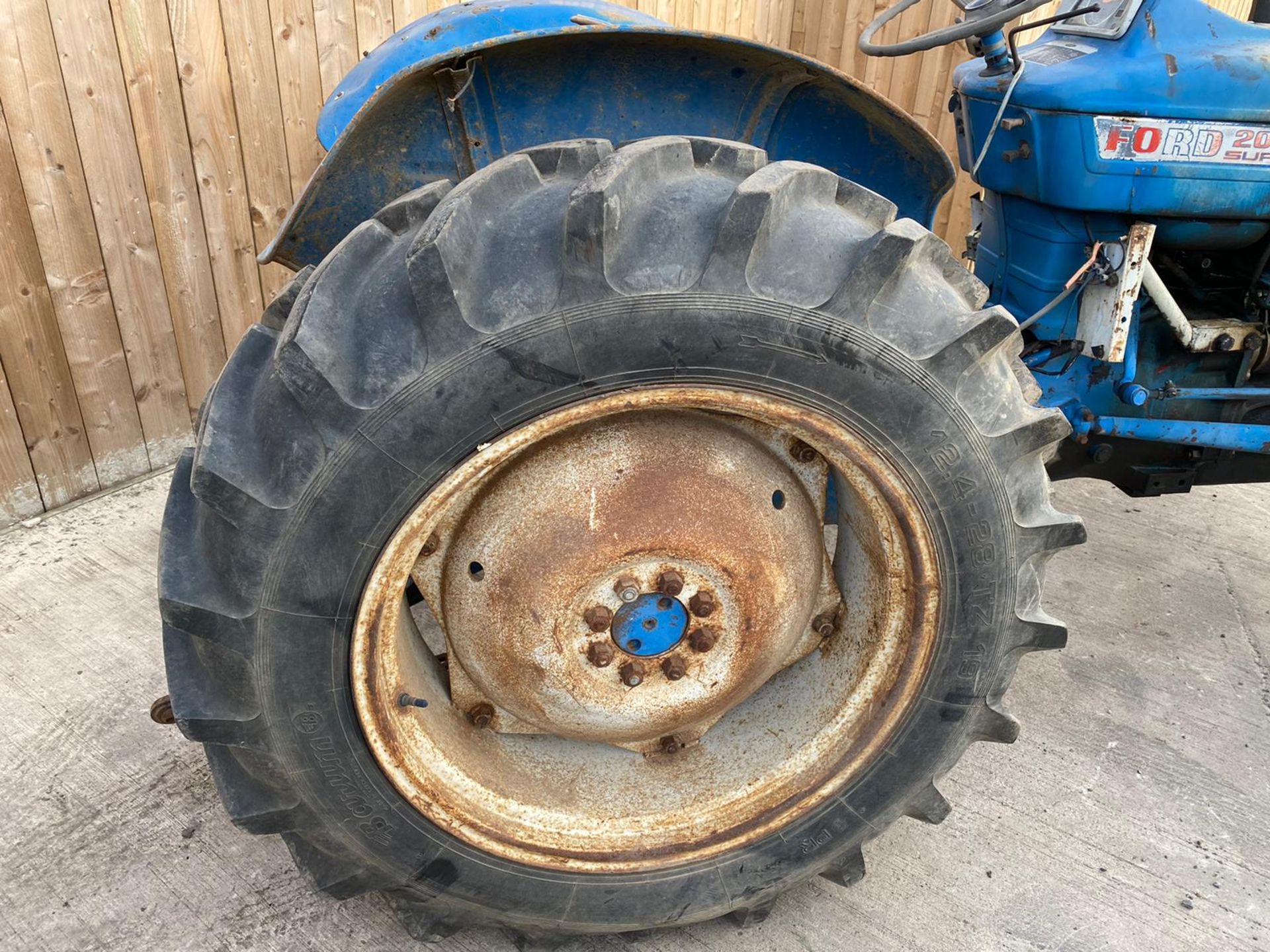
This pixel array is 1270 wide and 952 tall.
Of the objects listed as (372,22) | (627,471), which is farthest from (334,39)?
(627,471)

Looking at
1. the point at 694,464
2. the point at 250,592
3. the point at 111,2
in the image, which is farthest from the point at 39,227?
the point at 694,464

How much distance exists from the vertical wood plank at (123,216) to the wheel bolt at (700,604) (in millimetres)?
2472

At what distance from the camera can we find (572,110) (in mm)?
1695

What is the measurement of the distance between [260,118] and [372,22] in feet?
1.79

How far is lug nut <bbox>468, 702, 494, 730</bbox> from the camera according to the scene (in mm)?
1663

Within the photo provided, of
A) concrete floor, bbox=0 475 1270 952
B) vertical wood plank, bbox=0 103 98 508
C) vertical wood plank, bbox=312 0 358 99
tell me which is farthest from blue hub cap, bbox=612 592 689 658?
vertical wood plank, bbox=312 0 358 99

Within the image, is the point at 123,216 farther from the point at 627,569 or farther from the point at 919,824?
the point at 919,824

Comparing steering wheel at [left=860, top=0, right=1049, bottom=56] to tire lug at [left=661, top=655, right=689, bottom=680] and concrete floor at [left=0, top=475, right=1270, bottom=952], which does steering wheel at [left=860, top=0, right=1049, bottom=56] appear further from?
concrete floor at [left=0, top=475, right=1270, bottom=952]

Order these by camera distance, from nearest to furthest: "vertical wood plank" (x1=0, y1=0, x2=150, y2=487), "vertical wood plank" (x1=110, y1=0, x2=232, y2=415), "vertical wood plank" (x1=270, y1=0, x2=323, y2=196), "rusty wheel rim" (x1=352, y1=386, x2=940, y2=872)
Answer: "rusty wheel rim" (x1=352, y1=386, x2=940, y2=872), "vertical wood plank" (x1=0, y1=0, x2=150, y2=487), "vertical wood plank" (x1=110, y1=0, x2=232, y2=415), "vertical wood plank" (x1=270, y1=0, x2=323, y2=196)

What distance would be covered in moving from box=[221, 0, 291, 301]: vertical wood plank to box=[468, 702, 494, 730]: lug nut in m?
2.32

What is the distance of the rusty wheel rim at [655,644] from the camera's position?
57.4 inches

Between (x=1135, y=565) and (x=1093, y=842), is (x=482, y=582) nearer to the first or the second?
(x=1093, y=842)

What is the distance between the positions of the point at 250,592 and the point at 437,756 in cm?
41

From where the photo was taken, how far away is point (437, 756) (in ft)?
4.90
